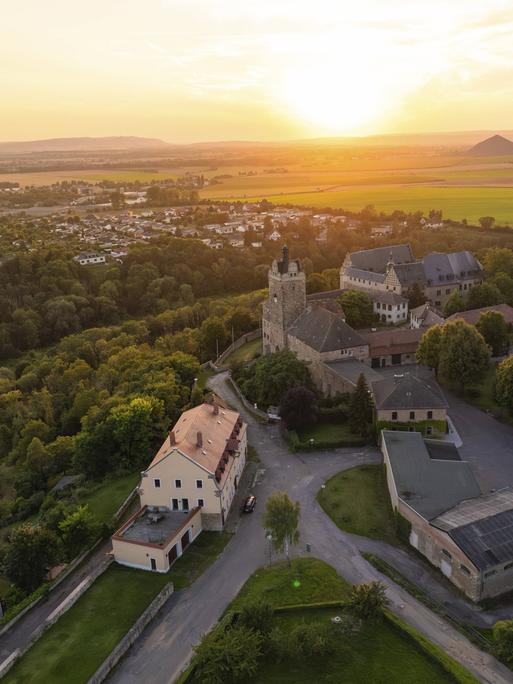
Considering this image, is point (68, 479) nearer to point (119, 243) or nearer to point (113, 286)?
point (113, 286)

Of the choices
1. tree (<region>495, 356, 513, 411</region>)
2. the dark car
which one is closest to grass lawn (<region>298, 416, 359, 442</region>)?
the dark car

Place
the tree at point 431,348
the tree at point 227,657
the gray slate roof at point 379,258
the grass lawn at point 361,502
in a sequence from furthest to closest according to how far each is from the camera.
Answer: the gray slate roof at point 379,258
the tree at point 431,348
the grass lawn at point 361,502
the tree at point 227,657

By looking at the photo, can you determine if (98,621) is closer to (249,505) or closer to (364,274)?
(249,505)

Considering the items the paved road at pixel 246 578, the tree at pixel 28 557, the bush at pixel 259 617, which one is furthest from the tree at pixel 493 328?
the tree at pixel 28 557

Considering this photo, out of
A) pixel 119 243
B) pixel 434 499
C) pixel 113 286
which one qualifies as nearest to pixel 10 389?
pixel 113 286

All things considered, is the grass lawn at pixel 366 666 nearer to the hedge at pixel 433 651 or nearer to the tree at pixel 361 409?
the hedge at pixel 433 651

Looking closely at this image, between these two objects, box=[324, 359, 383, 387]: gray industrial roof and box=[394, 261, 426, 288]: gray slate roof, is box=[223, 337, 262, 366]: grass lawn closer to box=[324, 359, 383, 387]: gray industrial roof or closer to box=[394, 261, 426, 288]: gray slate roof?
box=[324, 359, 383, 387]: gray industrial roof
